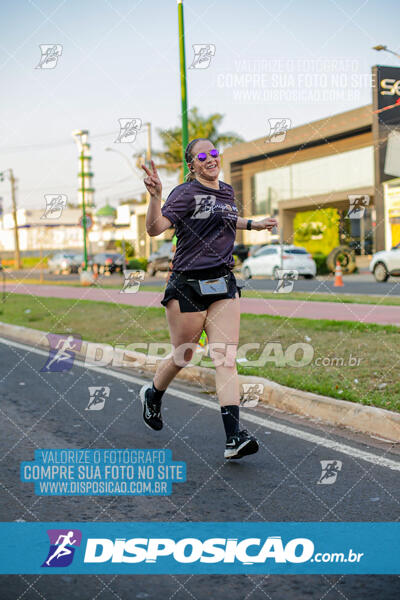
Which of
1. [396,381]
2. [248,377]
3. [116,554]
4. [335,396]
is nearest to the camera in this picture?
[116,554]

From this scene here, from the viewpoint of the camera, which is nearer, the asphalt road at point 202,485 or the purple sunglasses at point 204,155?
the asphalt road at point 202,485

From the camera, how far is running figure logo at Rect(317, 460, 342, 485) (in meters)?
4.29

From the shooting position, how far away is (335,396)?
6.20 meters

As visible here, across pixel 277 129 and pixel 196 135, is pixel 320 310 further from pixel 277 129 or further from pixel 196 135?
pixel 196 135

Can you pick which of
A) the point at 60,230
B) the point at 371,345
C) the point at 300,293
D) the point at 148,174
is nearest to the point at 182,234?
the point at 148,174

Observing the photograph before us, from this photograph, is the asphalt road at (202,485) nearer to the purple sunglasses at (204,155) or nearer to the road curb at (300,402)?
the road curb at (300,402)

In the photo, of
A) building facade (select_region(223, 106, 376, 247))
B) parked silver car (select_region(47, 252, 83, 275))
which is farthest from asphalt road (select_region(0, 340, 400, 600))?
parked silver car (select_region(47, 252, 83, 275))

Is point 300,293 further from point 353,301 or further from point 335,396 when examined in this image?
point 335,396

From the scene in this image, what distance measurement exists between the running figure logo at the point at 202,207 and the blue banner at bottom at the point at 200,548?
1.84m

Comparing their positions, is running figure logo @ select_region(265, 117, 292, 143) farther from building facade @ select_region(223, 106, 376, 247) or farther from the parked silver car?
the parked silver car

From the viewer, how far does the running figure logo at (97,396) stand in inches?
259

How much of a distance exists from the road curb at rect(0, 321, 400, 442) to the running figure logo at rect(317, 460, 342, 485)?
0.80 metres

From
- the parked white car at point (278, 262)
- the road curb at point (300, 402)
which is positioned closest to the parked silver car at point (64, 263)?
the parked white car at point (278, 262)

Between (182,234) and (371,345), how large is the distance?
4.80 meters
